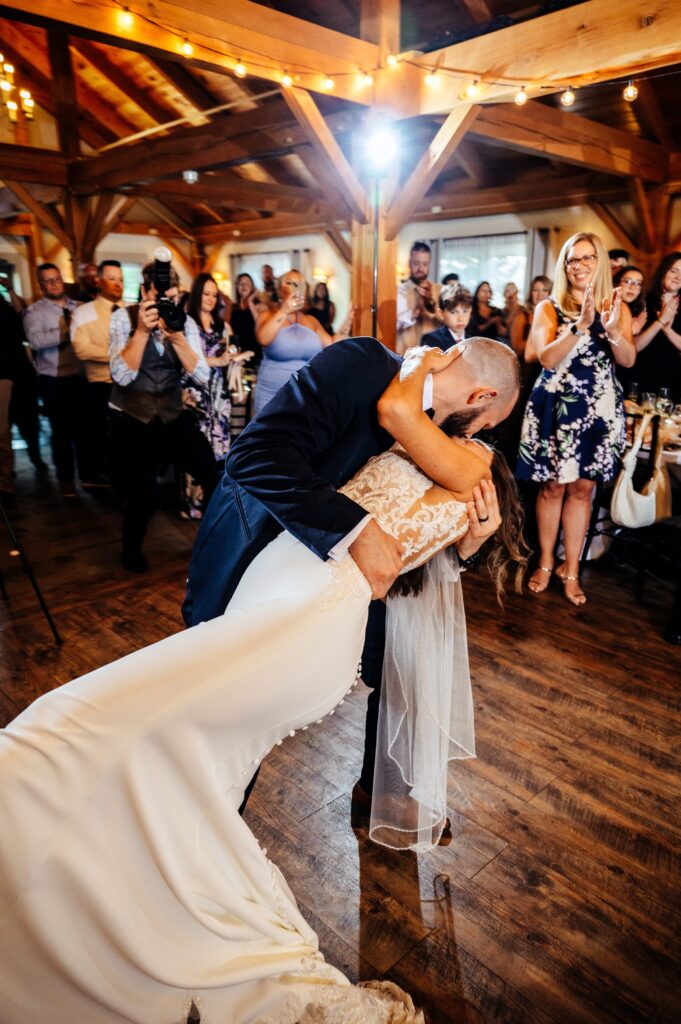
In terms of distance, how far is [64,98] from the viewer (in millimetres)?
7602

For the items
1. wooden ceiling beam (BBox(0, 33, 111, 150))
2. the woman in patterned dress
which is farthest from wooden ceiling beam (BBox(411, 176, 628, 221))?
the woman in patterned dress

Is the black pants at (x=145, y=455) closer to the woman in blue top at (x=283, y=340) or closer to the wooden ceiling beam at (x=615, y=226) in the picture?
the woman in blue top at (x=283, y=340)

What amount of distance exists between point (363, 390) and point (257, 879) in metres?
1.00

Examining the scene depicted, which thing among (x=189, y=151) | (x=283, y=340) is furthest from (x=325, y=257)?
(x=283, y=340)

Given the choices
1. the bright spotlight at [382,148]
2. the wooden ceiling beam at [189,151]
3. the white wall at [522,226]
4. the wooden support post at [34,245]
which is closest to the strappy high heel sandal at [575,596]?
the bright spotlight at [382,148]

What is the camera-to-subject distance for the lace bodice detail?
4.59 ft

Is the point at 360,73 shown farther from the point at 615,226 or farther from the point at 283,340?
the point at 615,226

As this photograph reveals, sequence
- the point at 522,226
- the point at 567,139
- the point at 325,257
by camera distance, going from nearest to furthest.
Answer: the point at 567,139, the point at 522,226, the point at 325,257

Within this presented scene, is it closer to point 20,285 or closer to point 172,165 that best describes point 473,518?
point 172,165

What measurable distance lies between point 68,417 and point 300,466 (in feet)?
15.6

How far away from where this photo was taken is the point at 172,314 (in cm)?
344

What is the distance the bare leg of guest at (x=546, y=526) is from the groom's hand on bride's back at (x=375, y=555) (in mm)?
2327

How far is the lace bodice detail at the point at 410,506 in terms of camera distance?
1.40 meters

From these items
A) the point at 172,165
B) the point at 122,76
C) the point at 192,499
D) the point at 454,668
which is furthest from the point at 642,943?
the point at 122,76
